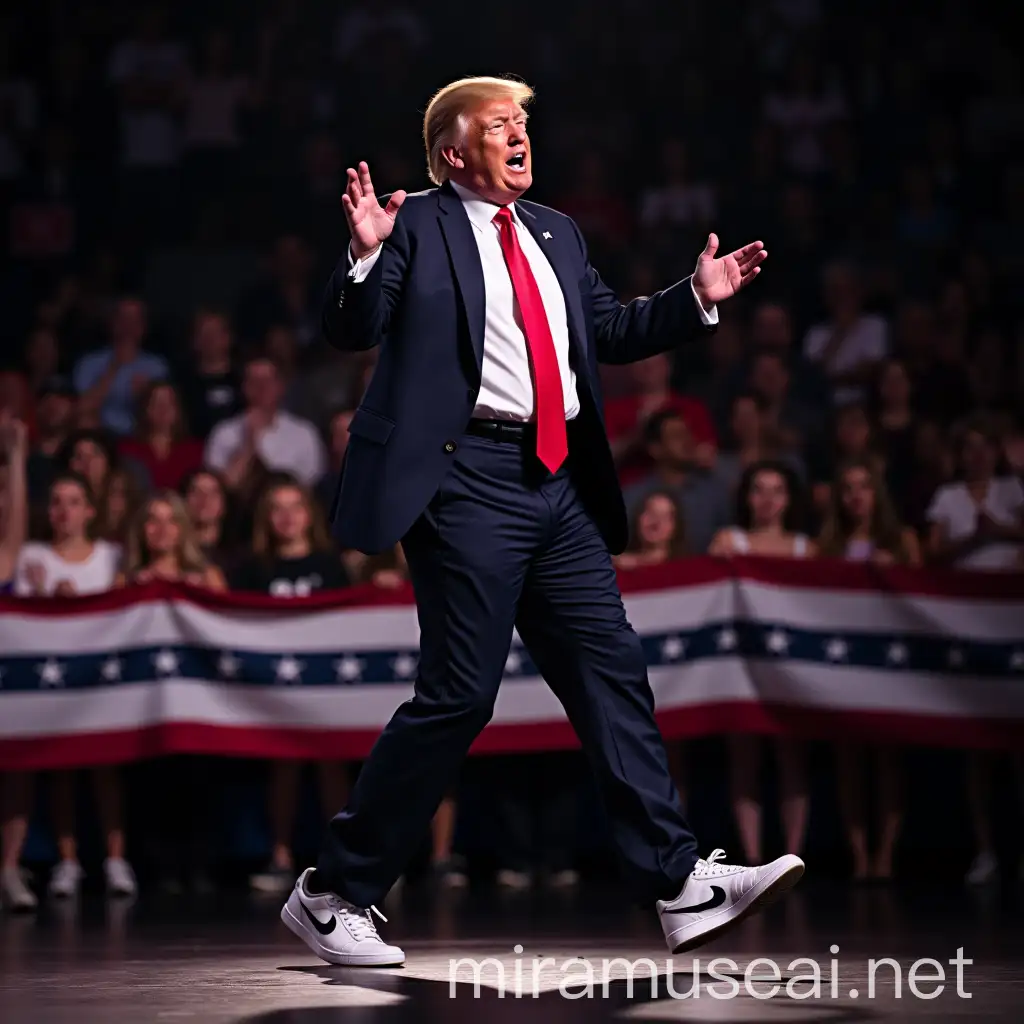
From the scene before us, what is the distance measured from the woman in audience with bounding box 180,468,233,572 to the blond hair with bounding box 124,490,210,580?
38 centimetres

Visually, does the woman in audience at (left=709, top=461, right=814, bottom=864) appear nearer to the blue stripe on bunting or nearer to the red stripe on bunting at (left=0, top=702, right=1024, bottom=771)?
the red stripe on bunting at (left=0, top=702, right=1024, bottom=771)

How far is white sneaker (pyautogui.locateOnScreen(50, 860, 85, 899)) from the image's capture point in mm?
6812

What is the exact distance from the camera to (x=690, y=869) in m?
4.07

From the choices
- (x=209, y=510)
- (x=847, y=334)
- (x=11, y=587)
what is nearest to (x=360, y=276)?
(x=11, y=587)

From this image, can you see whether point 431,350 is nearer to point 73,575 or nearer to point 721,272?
point 721,272

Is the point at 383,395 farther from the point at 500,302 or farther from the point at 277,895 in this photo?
the point at 277,895

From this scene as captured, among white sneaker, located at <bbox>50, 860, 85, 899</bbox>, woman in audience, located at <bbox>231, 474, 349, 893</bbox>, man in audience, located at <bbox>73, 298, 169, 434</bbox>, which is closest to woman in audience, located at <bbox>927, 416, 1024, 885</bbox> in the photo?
woman in audience, located at <bbox>231, 474, 349, 893</bbox>

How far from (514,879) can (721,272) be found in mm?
3408

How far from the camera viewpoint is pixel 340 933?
14.1 feet

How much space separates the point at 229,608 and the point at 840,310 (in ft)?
14.2

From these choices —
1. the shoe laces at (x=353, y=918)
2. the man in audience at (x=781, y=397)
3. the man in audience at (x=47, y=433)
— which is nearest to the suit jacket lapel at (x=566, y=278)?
the shoe laces at (x=353, y=918)

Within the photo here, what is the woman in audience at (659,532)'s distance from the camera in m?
7.33

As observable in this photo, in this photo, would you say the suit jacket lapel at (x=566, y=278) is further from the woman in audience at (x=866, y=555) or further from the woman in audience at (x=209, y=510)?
the woman in audience at (x=209, y=510)

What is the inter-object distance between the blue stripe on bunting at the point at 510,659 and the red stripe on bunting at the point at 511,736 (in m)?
0.18
